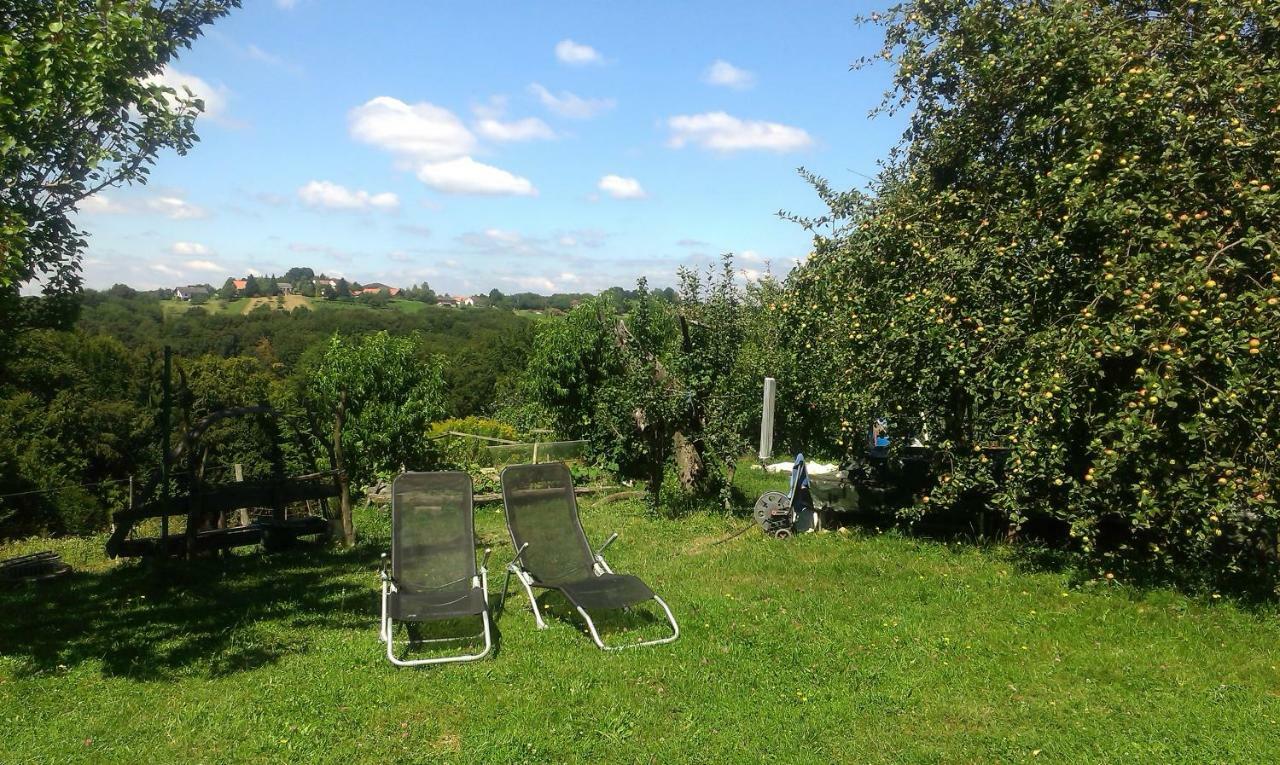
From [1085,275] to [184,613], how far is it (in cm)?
750

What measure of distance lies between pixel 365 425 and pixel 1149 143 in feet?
37.1

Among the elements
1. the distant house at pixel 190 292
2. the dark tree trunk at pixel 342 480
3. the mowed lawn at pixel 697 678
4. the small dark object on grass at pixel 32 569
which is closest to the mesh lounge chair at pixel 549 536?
the mowed lawn at pixel 697 678

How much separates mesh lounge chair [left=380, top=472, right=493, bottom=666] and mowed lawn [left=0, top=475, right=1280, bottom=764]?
1.05ft

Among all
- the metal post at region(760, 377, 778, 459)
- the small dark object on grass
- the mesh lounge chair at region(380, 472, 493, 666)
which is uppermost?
the metal post at region(760, 377, 778, 459)

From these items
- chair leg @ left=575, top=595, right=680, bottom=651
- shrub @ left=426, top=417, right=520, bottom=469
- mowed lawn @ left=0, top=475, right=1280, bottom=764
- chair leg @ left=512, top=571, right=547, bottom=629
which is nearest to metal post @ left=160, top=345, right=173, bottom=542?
mowed lawn @ left=0, top=475, right=1280, bottom=764

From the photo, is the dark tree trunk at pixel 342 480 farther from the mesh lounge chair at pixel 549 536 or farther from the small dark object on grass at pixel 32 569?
the mesh lounge chair at pixel 549 536

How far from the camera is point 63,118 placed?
5.32m

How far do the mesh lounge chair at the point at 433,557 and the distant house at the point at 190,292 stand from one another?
26798 millimetres

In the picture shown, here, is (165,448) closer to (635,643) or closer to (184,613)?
(184,613)

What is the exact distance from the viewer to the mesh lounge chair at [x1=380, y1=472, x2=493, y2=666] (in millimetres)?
5461

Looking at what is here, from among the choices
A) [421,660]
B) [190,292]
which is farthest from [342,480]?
[190,292]

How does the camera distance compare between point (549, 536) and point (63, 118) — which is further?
point (549, 536)

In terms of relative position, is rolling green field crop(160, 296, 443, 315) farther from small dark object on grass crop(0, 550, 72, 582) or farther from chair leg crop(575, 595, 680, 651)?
chair leg crop(575, 595, 680, 651)

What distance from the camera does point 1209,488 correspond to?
5348mm
